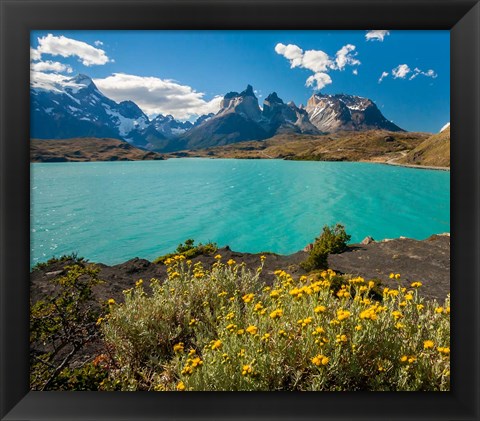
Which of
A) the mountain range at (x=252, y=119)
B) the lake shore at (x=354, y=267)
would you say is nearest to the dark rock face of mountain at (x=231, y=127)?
the mountain range at (x=252, y=119)

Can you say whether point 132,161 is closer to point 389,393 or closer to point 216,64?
point 216,64

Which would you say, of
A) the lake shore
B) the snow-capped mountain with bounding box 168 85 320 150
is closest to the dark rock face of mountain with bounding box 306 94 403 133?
the snow-capped mountain with bounding box 168 85 320 150

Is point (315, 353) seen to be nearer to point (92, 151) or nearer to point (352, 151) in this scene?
point (352, 151)

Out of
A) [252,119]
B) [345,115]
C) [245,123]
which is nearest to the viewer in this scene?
[345,115]

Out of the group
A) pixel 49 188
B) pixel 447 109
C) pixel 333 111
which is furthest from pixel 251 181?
pixel 333 111

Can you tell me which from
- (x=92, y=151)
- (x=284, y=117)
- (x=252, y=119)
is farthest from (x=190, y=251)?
(x=284, y=117)

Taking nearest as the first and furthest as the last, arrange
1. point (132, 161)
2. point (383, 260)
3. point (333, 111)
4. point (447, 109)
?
point (447, 109)
point (383, 260)
point (132, 161)
point (333, 111)
